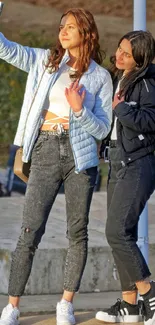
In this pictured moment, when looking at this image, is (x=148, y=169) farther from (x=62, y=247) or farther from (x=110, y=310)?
(x=62, y=247)

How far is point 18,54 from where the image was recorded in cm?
493

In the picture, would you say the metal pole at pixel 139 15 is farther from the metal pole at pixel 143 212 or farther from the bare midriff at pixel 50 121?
the bare midriff at pixel 50 121

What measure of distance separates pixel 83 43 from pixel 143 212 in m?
1.19

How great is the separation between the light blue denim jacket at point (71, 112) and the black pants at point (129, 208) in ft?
0.58

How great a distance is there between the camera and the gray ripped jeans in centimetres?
494

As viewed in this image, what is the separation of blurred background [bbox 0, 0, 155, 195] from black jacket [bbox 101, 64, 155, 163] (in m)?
5.81

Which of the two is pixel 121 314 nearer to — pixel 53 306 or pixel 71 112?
pixel 53 306

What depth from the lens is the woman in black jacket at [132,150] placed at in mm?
4930

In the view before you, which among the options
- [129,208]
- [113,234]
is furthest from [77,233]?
[129,208]

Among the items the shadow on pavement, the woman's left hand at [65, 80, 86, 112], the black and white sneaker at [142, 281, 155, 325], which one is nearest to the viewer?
the woman's left hand at [65, 80, 86, 112]

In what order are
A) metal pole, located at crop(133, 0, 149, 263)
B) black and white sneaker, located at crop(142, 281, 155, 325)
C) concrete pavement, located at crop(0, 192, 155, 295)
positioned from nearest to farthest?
black and white sneaker, located at crop(142, 281, 155, 325) < metal pole, located at crop(133, 0, 149, 263) < concrete pavement, located at crop(0, 192, 155, 295)

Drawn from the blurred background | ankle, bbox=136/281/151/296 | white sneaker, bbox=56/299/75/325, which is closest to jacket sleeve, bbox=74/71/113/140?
ankle, bbox=136/281/151/296

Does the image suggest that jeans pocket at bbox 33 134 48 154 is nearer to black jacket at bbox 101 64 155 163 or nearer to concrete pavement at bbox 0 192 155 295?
black jacket at bbox 101 64 155 163

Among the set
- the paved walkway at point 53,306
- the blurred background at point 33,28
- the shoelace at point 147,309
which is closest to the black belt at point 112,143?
the shoelace at point 147,309
